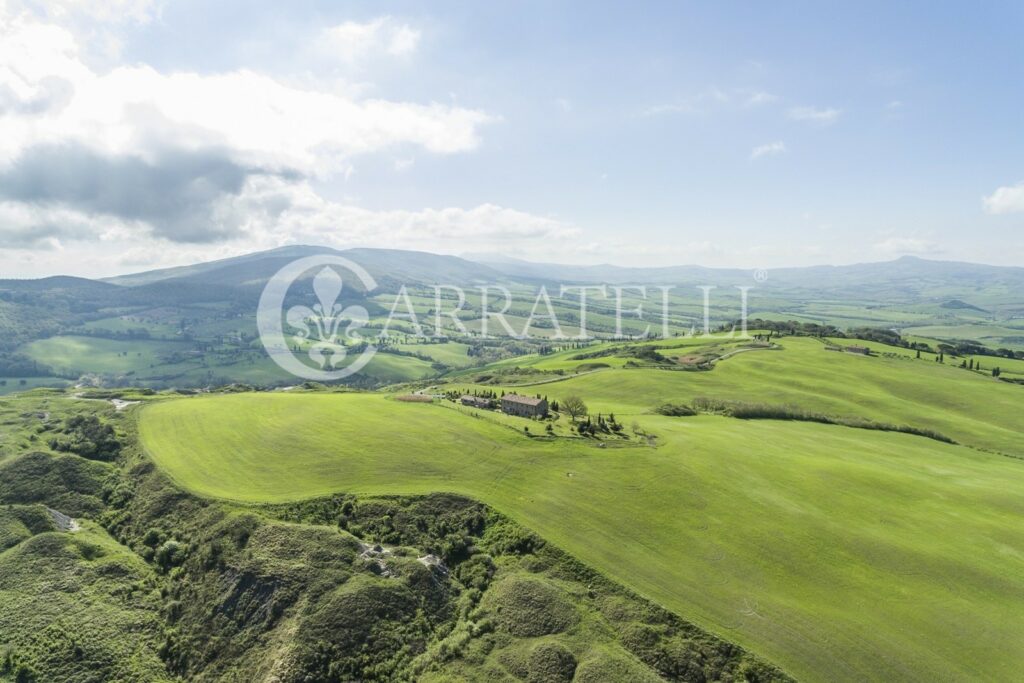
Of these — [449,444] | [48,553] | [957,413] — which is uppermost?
[449,444]

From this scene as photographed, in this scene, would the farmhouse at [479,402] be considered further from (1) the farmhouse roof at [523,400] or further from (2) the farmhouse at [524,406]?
(1) the farmhouse roof at [523,400]

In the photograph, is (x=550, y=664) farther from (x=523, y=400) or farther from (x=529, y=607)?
(x=523, y=400)

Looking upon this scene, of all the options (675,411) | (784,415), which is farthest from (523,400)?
(784,415)

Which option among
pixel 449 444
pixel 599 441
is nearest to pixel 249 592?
pixel 449 444

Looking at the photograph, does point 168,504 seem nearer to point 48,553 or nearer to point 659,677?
point 48,553

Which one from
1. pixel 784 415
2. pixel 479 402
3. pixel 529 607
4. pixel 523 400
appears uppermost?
pixel 523 400

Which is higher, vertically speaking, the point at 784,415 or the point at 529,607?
the point at 529,607

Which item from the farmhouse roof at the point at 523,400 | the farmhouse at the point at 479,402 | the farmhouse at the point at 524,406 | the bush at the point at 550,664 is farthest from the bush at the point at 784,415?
the bush at the point at 550,664
